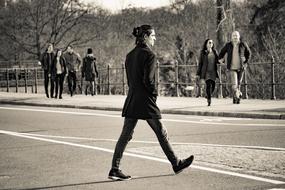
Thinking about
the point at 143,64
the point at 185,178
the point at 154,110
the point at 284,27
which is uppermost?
the point at 284,27

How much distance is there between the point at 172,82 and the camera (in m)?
33.9

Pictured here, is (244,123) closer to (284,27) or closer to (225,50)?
(225,50)

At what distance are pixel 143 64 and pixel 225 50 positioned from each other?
11.4m

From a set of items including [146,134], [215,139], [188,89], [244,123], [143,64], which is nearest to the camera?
[143,64]

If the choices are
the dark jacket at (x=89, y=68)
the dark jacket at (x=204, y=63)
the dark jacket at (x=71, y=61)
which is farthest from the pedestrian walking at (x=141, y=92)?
the dark jacket at (x=89, y=68)

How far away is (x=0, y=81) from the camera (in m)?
42.5

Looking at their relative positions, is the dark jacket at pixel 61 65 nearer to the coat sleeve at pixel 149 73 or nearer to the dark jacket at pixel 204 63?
the dark jacket at pixel 204 63

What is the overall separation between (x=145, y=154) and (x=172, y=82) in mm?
23486

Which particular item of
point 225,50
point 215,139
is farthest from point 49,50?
point 215,139

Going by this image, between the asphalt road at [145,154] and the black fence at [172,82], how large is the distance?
34.1 feet

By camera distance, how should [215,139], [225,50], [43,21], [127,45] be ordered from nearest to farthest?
[215,139]
[225,50]
[43,21]
[127,45]

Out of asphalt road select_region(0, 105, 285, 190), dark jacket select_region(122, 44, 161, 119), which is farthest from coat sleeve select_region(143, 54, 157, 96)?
asphalt road select_region(0, 105, 285, 190)

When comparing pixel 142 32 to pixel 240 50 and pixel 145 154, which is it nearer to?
pixel 145 154

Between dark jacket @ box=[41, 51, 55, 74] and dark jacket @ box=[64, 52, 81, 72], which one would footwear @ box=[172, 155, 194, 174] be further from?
dark jacket @ box=[64, 52, 81, 72]
